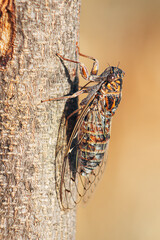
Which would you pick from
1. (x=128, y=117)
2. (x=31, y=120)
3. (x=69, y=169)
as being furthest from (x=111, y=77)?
(x=128, y=117)

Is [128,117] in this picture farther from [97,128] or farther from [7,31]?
[7,31]

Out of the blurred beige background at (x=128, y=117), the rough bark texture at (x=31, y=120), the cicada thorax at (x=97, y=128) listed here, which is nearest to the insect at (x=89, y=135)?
the cicada thorax at (x=97, y=128)

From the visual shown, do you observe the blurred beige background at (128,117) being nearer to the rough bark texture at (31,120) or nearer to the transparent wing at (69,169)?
the transparent wing at (69,169)

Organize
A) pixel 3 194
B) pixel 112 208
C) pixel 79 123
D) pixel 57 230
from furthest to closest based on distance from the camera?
1. pixel 112 208
2. pixel 79 123
3. pixel 57 230
4. pixel 3 194

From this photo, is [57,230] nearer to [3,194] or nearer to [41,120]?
[3,194]

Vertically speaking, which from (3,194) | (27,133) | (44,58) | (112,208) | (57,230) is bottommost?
(112,208)

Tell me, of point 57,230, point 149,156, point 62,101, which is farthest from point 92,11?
point 57,230
